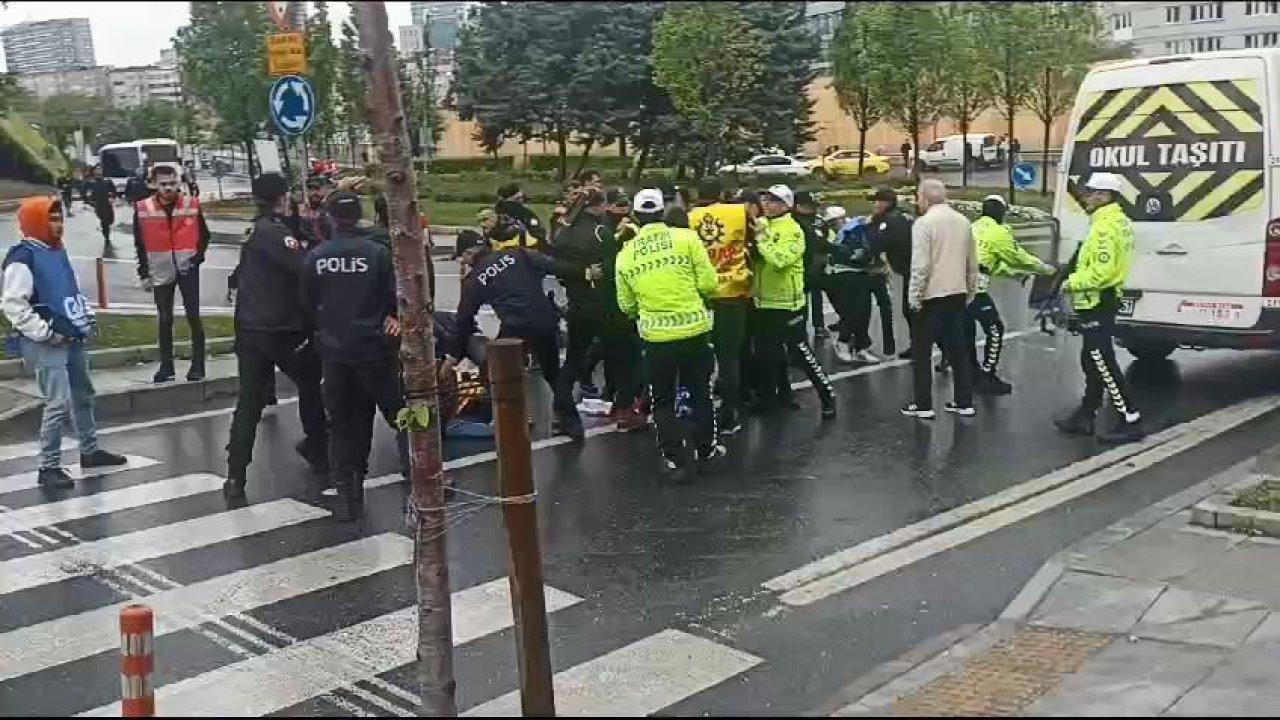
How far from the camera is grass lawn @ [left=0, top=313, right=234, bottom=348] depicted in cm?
1340

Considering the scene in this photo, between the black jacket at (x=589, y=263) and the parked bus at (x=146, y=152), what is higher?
the parked bus at (x=146, y=152)

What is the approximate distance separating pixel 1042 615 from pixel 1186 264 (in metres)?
5.56

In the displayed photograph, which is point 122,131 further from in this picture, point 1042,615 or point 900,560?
point 1042,615

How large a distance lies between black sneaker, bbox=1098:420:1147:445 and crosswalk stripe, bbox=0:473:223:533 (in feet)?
19.1

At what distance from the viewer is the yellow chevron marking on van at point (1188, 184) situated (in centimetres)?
1025

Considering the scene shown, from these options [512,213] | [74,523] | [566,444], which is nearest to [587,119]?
[512,213]

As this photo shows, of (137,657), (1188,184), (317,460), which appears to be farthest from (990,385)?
(137,657)

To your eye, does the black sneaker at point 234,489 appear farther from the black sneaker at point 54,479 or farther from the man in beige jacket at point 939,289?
the man in beige jacket at point 939,289

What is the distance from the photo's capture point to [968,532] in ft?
23.6

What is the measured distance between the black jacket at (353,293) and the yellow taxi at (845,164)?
7117 mm

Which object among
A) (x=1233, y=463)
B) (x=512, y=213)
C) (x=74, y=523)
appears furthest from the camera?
(x=512, y=213)

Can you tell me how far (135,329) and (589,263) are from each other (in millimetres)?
6491

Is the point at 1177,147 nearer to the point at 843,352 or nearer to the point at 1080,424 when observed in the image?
the point at 1080,424

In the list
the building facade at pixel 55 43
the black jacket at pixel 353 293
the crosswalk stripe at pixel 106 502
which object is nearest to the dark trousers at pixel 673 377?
the black jacket at pixel 353 293
